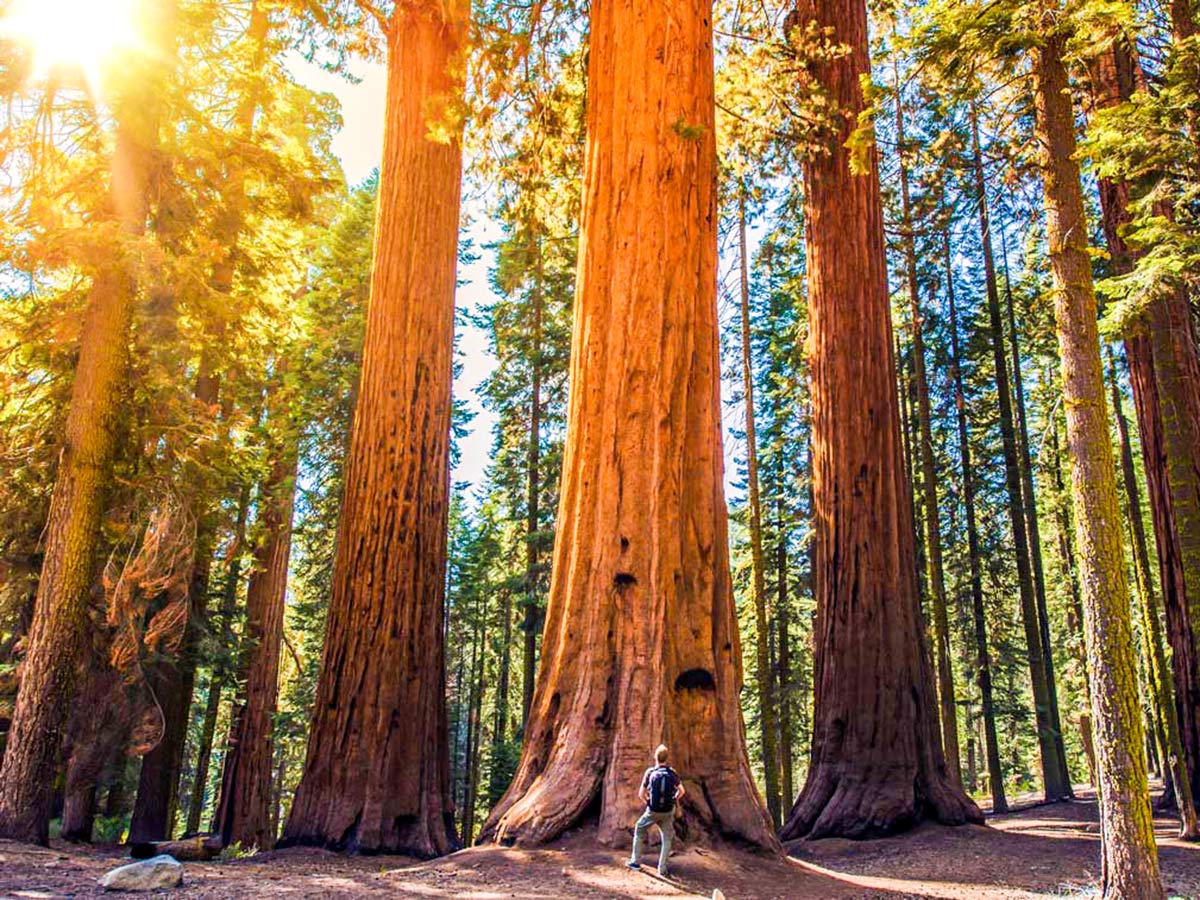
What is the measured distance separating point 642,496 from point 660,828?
7.34 ft

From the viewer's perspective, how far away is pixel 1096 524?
19.9 feet

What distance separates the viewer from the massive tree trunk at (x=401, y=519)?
797 cm

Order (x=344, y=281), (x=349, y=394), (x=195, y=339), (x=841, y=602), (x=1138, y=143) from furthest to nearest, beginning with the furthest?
(x=344, y=281) < (x=349, y=394) < (x=195, y=339) < (x=841, y=602) < (x=1138, y=143)

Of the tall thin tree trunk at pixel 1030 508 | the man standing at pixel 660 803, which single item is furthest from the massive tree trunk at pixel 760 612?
the man standing at pixel 660 803

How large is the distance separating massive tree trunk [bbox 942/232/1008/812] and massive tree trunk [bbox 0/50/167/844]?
14111mm

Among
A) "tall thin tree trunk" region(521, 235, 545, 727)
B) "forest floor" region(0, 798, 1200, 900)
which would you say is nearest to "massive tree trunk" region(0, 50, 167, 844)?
"forest floor" region(0, 798, 1200, 900)

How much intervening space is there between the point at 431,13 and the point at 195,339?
5.75 metres

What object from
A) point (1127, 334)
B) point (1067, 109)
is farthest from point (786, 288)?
point (1067, 109)

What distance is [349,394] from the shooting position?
17.2 m

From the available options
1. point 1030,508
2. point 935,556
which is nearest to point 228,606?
point 935,556

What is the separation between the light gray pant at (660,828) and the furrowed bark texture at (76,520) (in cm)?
710

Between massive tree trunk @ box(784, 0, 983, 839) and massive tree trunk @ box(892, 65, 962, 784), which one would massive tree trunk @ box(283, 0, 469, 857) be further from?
massive tree trunk @ box(892, 65, 962, 784)

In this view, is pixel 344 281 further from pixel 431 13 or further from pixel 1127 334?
pixel 1127 334

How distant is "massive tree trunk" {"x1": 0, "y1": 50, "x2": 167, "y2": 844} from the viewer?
27.8ft
